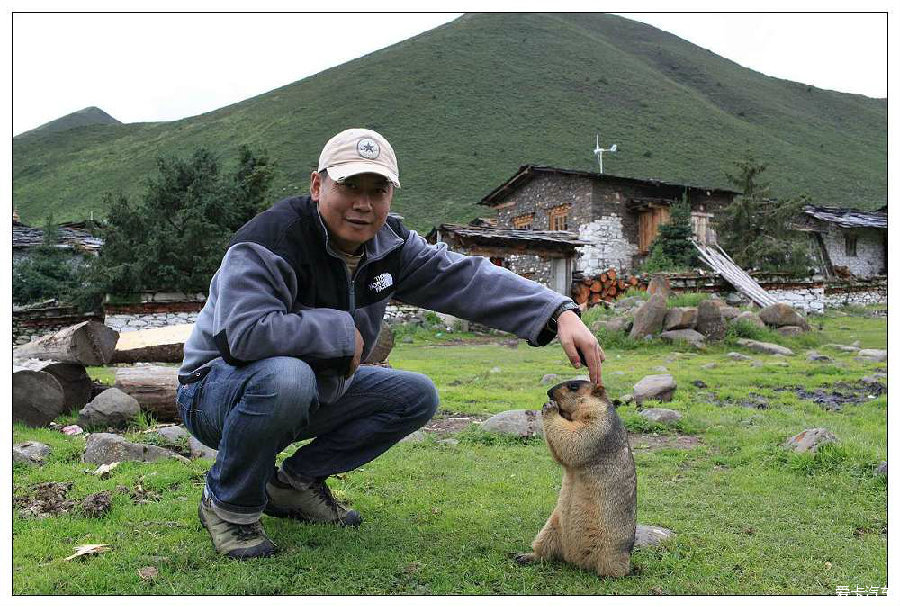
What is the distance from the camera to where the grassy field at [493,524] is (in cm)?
301

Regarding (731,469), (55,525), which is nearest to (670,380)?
(731,469)

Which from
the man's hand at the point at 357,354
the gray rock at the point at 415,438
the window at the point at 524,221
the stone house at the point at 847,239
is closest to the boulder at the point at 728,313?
the gray rock at the point at 415,438

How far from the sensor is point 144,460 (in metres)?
4.83

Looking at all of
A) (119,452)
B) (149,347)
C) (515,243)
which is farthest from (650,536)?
(515,243)

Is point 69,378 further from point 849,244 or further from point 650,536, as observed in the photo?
point 849,244

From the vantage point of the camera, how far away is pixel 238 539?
3162 millimetres

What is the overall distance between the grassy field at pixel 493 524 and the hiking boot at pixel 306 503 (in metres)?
0.08

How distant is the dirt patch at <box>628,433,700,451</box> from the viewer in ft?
18.6

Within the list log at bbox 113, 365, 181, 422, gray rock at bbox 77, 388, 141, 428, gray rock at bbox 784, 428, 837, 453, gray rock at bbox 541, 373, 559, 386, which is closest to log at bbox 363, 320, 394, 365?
gray rock at bbox 541, 373, 559, 386

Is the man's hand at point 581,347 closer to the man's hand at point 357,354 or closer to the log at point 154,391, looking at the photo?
the man's hand at point 357,354

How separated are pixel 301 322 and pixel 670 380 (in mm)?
5788

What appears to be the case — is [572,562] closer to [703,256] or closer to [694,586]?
[694,586]

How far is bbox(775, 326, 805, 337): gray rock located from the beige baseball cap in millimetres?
13624

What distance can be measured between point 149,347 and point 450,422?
489 centimetres
